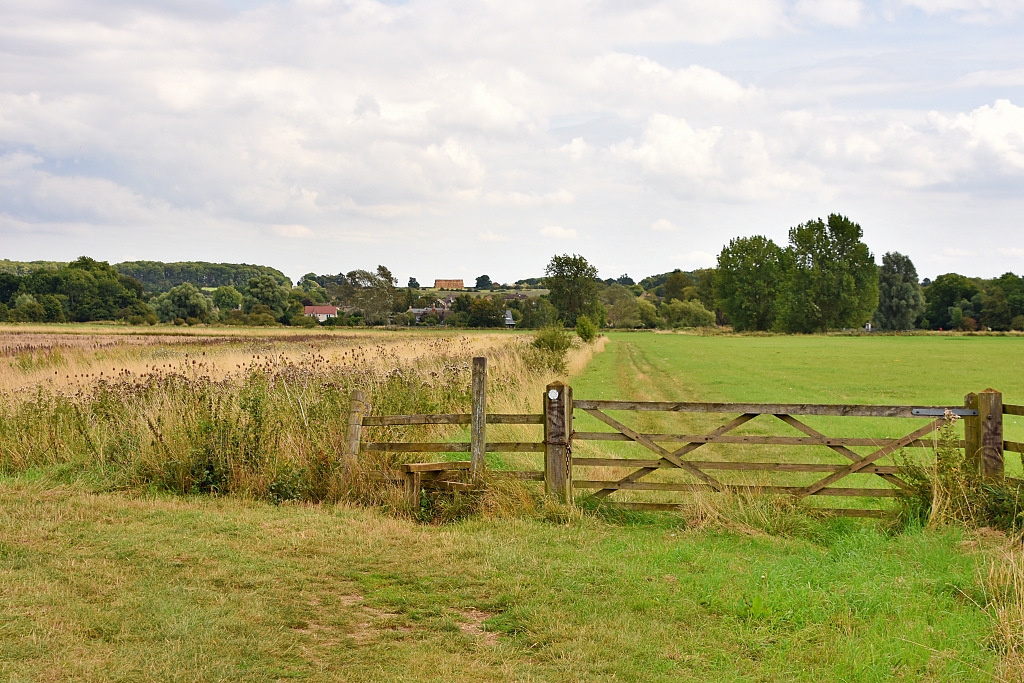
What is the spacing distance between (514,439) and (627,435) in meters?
5.65

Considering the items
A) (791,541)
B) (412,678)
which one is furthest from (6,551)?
(791,541)

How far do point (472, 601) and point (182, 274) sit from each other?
635 ft

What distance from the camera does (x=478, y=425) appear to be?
9.41m

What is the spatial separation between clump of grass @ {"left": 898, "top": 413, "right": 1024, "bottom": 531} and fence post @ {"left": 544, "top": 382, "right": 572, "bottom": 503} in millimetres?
3624

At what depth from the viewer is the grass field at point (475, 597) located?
5027 mm

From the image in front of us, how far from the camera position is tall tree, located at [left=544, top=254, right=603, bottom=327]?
103625 millimetres

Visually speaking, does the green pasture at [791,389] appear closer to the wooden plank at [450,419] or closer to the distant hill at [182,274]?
the wooden plank at [450,419]

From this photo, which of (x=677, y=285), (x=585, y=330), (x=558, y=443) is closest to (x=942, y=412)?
(x=558, y=443)

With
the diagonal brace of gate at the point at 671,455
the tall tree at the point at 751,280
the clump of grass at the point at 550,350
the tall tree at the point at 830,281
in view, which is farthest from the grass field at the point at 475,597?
the tall tree at the point at 751,280

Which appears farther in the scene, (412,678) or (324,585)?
(324,585)

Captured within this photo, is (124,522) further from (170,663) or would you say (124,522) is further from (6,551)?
(170,663)

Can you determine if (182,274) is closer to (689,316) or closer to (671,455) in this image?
(689,316)

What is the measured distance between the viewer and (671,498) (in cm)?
1070

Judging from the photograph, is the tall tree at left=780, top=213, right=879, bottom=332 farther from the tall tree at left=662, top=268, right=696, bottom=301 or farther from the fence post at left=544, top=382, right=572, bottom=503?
the fence post at left=544, top=382, right=572, bottom=503
